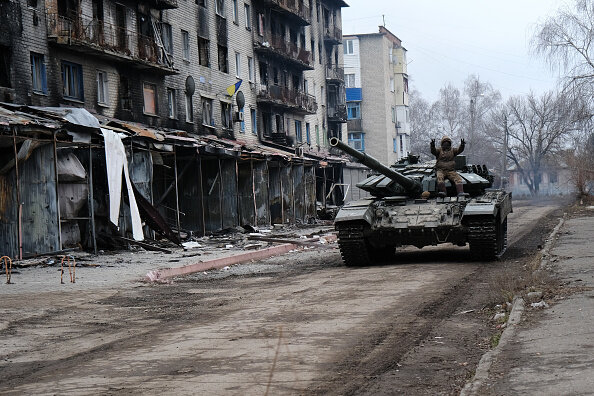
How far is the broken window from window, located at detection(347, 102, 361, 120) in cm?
5235

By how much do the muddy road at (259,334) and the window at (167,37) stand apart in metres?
21.1

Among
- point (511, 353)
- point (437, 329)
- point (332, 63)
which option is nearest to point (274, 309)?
point (437, 329)

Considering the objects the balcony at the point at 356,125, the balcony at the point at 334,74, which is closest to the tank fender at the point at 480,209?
the balcony at the point at 334,74

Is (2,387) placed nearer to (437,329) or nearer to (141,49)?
(437,329)

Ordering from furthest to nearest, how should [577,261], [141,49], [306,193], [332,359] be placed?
[306,193], [141,49], [577,261], [332,359]

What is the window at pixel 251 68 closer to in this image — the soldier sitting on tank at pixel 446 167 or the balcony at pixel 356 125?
the soldier sitting on tank at pixel 446 167

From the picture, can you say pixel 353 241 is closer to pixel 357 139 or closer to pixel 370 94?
pixel 357 139

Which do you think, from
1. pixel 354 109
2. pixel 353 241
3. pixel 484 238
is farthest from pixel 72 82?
Result: pixel 354 109

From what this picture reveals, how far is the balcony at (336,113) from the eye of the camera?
195 feet

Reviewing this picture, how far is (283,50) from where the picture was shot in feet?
159

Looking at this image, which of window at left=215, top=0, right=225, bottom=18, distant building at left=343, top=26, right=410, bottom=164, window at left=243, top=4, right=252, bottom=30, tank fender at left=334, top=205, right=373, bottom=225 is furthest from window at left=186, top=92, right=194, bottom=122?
distant building at left=343, top=26, right=410, bottom=164

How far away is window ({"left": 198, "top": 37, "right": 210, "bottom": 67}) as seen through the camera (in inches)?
1542

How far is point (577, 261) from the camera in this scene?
565 inches

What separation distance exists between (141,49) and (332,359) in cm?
2633
